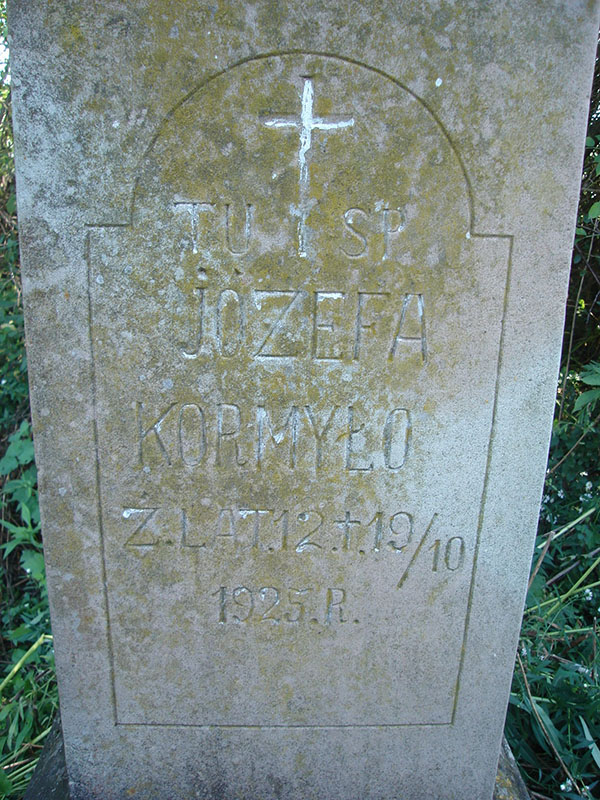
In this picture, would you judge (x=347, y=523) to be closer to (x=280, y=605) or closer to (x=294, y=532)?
(x=294, y=532)

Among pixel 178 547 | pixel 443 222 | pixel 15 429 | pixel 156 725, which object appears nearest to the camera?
pixel 443 222

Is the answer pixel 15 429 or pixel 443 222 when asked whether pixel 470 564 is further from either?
pixel 15 429

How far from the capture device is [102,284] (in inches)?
57.2

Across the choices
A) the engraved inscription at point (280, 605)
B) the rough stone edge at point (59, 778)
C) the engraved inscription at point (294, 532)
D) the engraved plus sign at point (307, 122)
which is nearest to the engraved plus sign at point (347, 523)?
the engraved inscription at point (294, 532)

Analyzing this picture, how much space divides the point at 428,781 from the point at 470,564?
78cm

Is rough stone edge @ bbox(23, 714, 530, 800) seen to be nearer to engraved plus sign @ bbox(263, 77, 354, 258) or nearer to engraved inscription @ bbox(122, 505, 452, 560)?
engraved inscription @ bbox(122, 505, 452, 560)

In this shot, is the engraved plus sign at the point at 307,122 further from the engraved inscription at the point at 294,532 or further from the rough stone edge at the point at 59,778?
the rough stone edge at the point at 59,778

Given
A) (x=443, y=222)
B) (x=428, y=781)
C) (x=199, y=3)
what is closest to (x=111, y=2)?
(x=199, y=3)

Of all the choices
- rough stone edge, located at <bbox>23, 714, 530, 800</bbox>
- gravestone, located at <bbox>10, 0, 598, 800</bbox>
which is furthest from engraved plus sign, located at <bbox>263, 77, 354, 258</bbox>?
rough stone edge, located at <bbox>23, 714, 530, 800</bbox>

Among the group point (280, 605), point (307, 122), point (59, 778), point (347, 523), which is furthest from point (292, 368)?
point (59, 778)

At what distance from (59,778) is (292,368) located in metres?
1.56

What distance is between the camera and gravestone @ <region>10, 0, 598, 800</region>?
134cm

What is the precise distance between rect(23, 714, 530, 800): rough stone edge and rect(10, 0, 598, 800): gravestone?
8cm

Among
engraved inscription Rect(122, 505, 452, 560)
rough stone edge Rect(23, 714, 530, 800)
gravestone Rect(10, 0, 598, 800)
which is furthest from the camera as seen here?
rough stone edge Rect(23, 714, 530, 800)
